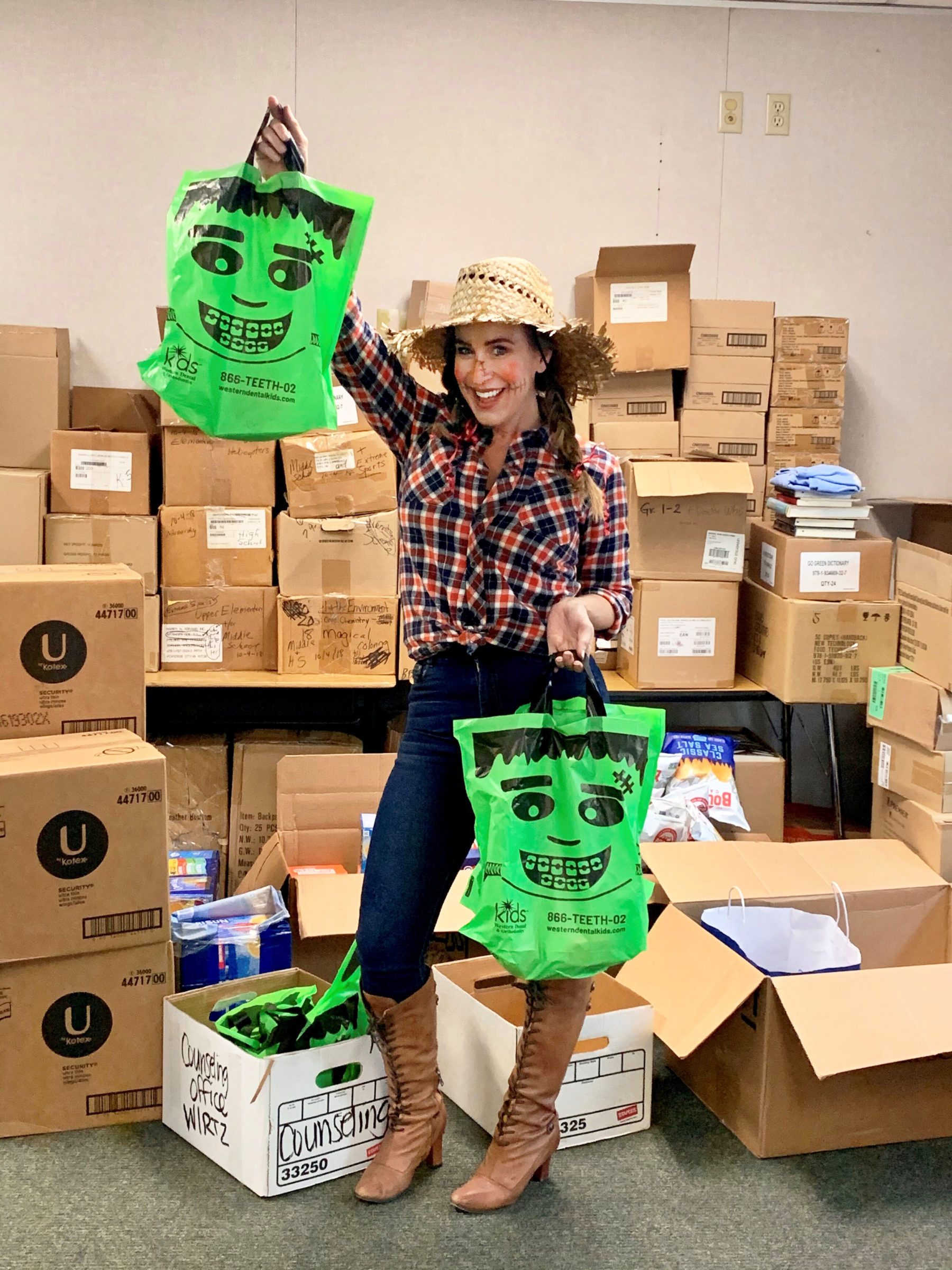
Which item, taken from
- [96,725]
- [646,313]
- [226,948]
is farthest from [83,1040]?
[646,313]

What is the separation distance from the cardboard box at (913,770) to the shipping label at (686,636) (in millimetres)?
480

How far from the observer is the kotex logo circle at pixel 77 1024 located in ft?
6.80

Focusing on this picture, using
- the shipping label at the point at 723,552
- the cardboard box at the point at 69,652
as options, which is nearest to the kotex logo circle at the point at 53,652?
the cardboard box at the point at 69,652

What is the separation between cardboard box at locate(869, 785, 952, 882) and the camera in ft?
8.85

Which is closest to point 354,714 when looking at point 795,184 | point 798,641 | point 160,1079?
point 798,641

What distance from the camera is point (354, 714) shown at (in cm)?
355

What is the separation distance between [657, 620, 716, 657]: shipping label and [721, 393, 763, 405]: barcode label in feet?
2.17

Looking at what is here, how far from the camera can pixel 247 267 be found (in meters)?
1.62

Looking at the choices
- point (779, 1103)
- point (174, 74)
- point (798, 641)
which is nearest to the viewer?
point (779, 1103)

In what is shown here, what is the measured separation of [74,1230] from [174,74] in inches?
116

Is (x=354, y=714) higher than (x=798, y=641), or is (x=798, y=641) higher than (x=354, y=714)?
(x=798, y=641)

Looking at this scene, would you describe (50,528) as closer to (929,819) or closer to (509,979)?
(509,979)

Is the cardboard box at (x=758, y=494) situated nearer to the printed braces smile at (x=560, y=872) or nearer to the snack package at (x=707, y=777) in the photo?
the snack package at (x=707, y=777)

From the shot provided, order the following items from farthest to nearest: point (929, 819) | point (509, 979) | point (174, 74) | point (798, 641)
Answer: point (174, 74), point (798, 641), point (929, 819), point (509, 979)
